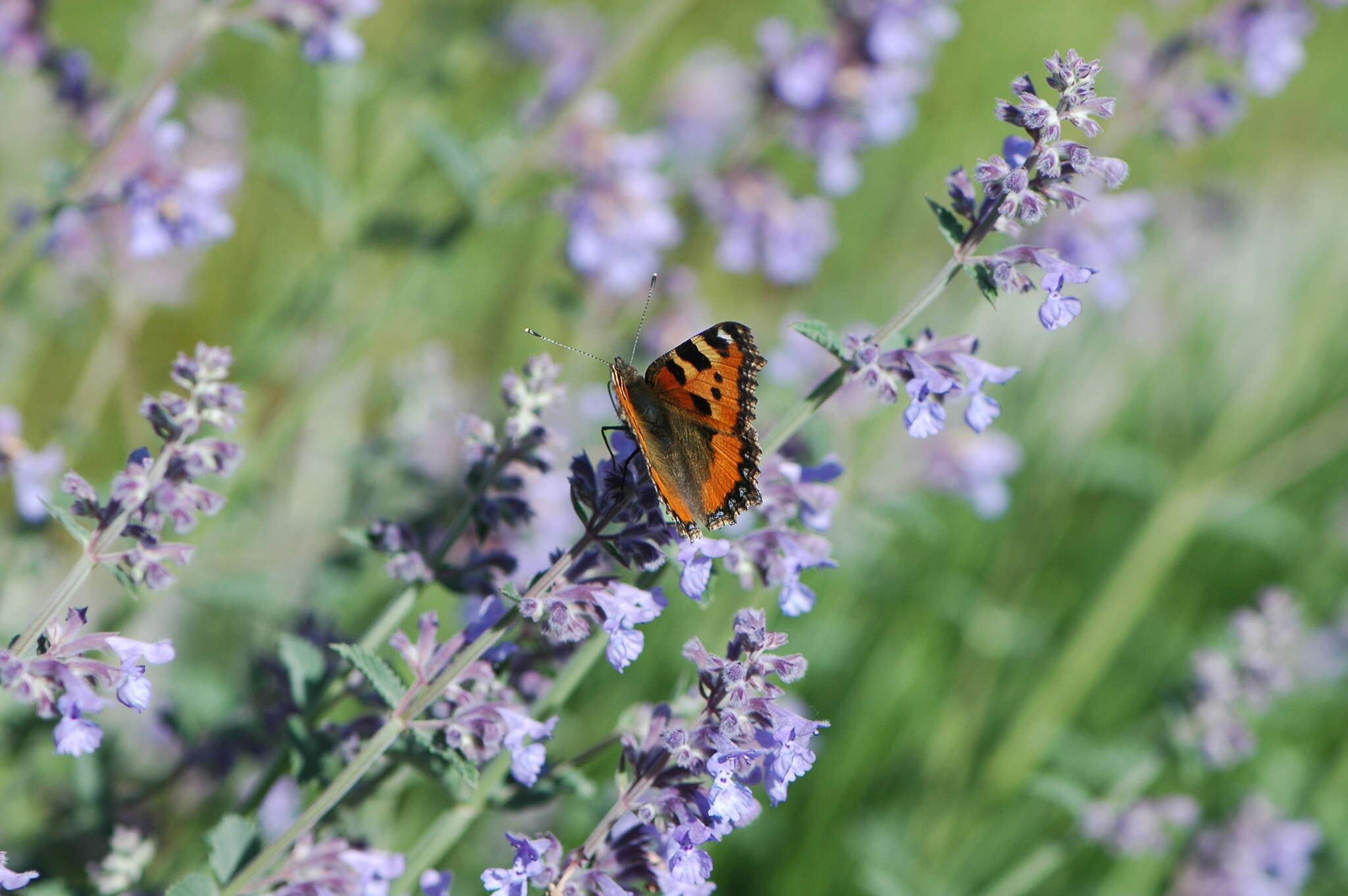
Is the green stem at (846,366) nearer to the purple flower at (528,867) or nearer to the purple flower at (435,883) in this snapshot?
the purple flower at (528,867)

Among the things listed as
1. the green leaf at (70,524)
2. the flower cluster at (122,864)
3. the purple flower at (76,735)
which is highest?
the green leaf at (70,524)

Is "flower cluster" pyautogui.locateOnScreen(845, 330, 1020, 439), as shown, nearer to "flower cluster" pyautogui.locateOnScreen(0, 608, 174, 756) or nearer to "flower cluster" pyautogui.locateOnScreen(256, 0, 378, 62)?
"flower cluster" pyautogui.locateOnScreen(0, 608, 174, 756)

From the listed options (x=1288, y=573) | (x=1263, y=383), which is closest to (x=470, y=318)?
(x=1263, y=383)

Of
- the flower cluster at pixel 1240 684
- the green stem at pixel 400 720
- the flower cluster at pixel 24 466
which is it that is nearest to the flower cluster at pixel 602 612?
the green stem at pixel 400 720

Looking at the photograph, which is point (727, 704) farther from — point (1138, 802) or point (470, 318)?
point (470, 318)

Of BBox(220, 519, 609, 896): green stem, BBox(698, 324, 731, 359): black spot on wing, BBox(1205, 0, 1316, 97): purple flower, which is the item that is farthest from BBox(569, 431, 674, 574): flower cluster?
BBox(1205, 0, 1316, 97): purple flower

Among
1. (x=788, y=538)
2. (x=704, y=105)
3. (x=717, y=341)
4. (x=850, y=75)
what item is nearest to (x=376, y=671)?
(x=788, y=538)
